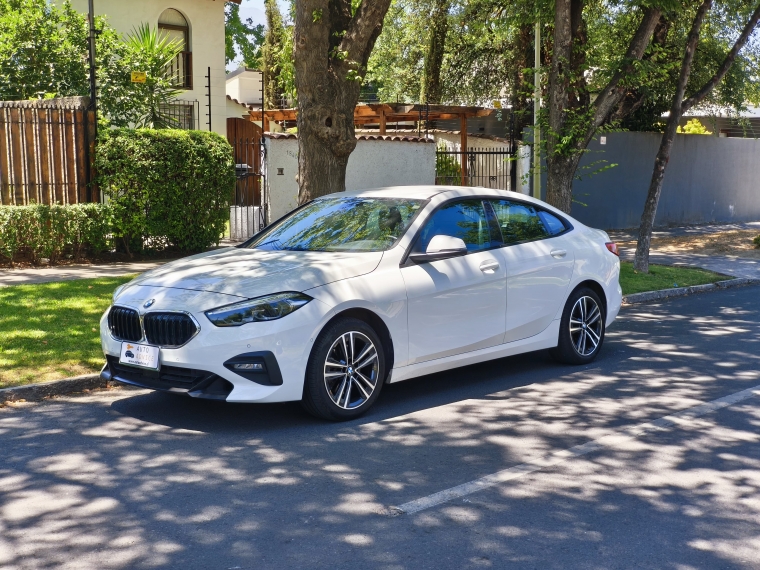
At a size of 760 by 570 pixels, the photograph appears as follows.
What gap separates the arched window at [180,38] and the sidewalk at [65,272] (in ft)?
46.9

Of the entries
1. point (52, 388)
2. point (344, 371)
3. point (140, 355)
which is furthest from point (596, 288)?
point (52, 388)

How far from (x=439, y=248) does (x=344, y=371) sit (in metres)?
1.22

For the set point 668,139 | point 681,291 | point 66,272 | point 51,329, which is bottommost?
point 681,291

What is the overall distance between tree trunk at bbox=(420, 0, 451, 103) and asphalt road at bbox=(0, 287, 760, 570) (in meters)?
20.1

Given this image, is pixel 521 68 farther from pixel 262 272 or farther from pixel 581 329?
pixel 262 272

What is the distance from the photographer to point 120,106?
733 inches

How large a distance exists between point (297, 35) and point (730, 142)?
18854 mm

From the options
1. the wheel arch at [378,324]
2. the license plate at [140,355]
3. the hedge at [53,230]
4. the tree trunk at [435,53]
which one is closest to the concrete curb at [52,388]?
the license plate at [140,355]

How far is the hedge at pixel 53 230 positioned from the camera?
42.9ft

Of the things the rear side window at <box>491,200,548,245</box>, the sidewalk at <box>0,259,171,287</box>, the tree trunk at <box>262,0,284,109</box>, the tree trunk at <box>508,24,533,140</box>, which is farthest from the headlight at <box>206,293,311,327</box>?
the tree trunk at <box>262,0,284,109</box>

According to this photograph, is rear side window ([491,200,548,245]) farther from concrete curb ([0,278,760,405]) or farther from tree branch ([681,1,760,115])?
tree branch ([681,1,760,115])

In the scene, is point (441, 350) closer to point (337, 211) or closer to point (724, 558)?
point (337, 211)

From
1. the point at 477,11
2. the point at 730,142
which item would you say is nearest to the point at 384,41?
the point at 477,11

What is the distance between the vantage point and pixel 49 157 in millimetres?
14305
